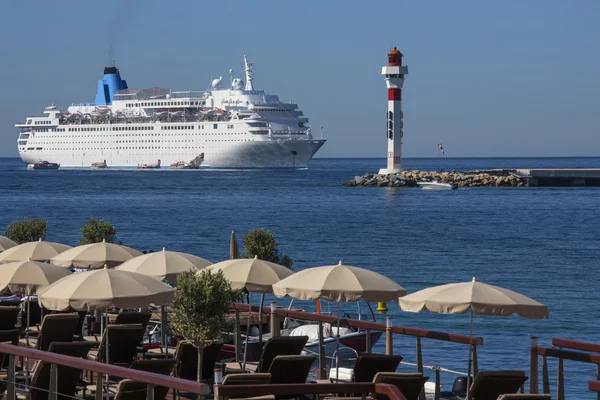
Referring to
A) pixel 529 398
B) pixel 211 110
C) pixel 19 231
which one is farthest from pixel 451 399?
pixel 211 110

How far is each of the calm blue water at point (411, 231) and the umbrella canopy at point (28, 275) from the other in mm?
6290

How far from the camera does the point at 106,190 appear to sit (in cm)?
8769

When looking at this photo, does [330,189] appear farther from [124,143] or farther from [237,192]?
[124,143]

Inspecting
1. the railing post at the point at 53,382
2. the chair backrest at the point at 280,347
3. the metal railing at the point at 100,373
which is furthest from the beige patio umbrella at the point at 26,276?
the railing post at the point at 53,382

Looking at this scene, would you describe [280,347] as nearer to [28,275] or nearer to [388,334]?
[388,334]

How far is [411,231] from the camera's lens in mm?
50656

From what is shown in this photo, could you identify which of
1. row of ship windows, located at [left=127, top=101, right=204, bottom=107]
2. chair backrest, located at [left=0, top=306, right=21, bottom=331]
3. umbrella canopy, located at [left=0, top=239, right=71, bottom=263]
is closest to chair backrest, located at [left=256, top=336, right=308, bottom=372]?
chair backrest, located at [left=0, top=306, right=21, bottom=331]

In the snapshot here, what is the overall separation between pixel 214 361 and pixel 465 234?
38934 mm

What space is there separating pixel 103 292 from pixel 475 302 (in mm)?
3499

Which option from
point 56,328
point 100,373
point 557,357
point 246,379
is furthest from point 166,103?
point 100,373

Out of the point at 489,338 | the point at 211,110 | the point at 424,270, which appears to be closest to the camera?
the point at 489,338

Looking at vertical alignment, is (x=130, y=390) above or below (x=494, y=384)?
above

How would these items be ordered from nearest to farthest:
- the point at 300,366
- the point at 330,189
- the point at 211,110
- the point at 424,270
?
the point at 300,366, the point at 424,270, the point at 330,189, the point at 211,110

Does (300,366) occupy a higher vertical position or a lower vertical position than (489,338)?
higher
